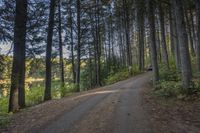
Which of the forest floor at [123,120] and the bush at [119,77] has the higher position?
the bush at [119,77]

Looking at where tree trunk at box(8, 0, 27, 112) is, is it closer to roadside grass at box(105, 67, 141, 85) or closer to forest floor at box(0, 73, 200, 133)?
forest floor at box(0, 73, 200, 133)

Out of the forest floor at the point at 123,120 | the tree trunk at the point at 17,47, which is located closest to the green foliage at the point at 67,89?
the tree trunk at the point at 17,47

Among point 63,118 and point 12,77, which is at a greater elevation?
point 12,77

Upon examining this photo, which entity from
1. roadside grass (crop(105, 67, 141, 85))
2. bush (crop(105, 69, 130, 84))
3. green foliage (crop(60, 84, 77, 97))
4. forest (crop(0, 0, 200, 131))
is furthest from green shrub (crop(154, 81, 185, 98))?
bush (crop(105, 69, 130, 84))

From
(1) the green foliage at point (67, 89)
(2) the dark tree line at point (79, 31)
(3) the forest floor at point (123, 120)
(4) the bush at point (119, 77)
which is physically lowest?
(3) the forest floor at point (123, 120)

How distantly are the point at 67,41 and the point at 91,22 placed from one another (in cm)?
400

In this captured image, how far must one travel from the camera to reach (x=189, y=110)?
9.20 meters

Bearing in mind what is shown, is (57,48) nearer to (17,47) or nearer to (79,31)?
(79,31)

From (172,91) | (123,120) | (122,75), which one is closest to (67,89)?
(122,75)

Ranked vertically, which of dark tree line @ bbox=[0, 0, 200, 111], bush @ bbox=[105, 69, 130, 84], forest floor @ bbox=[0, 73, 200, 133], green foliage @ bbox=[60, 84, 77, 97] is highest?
dark tree line @ bbox=[0, 0, 200, 111]

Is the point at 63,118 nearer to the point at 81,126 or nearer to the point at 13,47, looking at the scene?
the point at 81,126

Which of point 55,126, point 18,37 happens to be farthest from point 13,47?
point 55,126

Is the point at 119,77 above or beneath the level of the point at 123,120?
above

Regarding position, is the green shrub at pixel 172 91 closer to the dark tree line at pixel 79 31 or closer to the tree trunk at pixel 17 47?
the dark tree line at pixel 79 31
